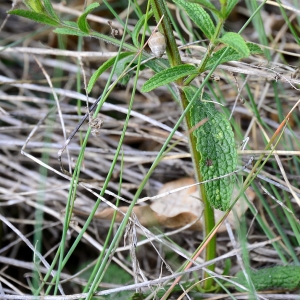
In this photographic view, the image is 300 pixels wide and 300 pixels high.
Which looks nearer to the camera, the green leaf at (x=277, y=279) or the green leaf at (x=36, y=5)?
the green leaf at (x=36, y=5)

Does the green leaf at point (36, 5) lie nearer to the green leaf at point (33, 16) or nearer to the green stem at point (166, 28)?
the green leaf at point (33, 16)

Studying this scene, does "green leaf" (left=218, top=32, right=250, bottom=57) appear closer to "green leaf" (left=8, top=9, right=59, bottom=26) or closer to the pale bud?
the pale bud

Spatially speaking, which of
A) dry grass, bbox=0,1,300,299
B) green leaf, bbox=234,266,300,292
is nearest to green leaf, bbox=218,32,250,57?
dry grass, bbox=0,1,300,299

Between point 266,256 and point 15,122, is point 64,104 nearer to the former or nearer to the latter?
point 15,122

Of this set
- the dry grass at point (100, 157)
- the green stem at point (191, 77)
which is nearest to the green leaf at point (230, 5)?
the green stem at point (191, 77)

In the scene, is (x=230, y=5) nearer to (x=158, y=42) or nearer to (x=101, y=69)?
(x=158, y=42)
